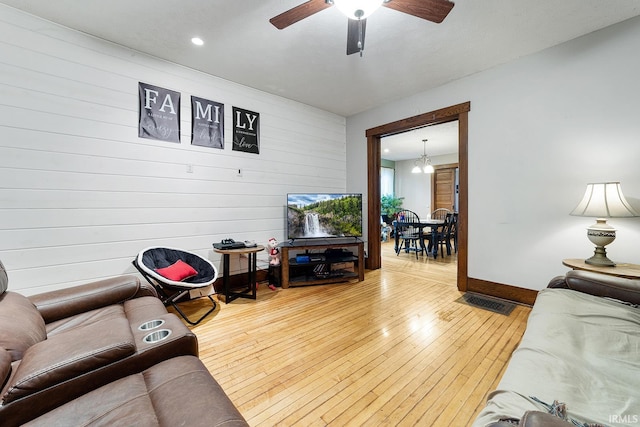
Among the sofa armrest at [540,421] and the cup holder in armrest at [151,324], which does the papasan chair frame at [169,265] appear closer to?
the cup holder in armrest at [151,324]

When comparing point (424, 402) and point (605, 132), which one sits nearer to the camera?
point (424, 402)

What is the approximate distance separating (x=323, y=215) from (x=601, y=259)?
293 cm

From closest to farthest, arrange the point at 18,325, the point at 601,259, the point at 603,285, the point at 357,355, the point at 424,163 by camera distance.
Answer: the point at 18,325 → the point at 603,285 → the point at 357,355 → the point at 601,259 → the point at 424,163

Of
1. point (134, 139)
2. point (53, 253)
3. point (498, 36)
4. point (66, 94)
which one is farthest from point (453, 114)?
point (53, 253)

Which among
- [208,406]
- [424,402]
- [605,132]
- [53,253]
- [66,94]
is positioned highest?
[66,94]

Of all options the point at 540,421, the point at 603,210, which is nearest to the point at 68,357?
the point at 540,421

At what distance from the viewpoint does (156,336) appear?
1.28m

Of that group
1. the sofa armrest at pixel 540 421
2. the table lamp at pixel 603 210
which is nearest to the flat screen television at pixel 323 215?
the table lamp at pixel 603 210

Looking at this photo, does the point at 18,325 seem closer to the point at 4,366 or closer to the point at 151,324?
the point at 4,366

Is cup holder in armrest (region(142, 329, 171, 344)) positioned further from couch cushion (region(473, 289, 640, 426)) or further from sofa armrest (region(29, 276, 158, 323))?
couch cushion (region(473, 289, 640, 426))

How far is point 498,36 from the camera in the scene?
8.09 feet

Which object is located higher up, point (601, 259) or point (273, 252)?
point (601, 259)

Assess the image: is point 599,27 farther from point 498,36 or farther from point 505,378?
point 505,378

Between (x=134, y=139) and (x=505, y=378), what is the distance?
346 centimetres
